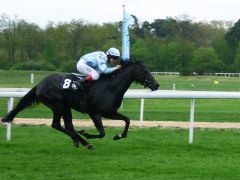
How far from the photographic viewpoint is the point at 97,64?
930 cm

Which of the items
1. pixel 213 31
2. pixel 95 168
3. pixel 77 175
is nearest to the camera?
pixel 77 175

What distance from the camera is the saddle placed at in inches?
359

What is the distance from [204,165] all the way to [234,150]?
1621 millimetres

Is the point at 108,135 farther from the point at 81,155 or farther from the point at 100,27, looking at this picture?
the point at 100,27

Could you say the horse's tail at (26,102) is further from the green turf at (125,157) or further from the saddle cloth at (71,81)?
the saddle cloth at (71,81)

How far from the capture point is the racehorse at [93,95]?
901 centimetres

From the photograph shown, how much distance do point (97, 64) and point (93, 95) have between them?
0.55 metres

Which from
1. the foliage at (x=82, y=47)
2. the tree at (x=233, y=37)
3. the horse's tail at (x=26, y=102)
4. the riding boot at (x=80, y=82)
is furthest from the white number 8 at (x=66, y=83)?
the tree at (x=233, y=37)

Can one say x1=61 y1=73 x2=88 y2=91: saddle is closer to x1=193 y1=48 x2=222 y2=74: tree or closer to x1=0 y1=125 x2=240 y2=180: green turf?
x1=0 y1=125 x2=240 y2=180: green turf

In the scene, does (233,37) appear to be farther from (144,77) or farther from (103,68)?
(103,68)

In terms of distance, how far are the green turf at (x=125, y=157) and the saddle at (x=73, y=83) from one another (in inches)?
36.7

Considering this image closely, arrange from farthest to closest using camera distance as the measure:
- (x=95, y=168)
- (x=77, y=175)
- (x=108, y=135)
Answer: (x=108, y=135) < (x=95, y=168) < (x=77, y=175)

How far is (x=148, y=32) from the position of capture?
291 ft

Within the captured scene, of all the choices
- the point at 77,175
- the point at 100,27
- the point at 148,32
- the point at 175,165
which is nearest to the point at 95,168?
the point at 77,175
